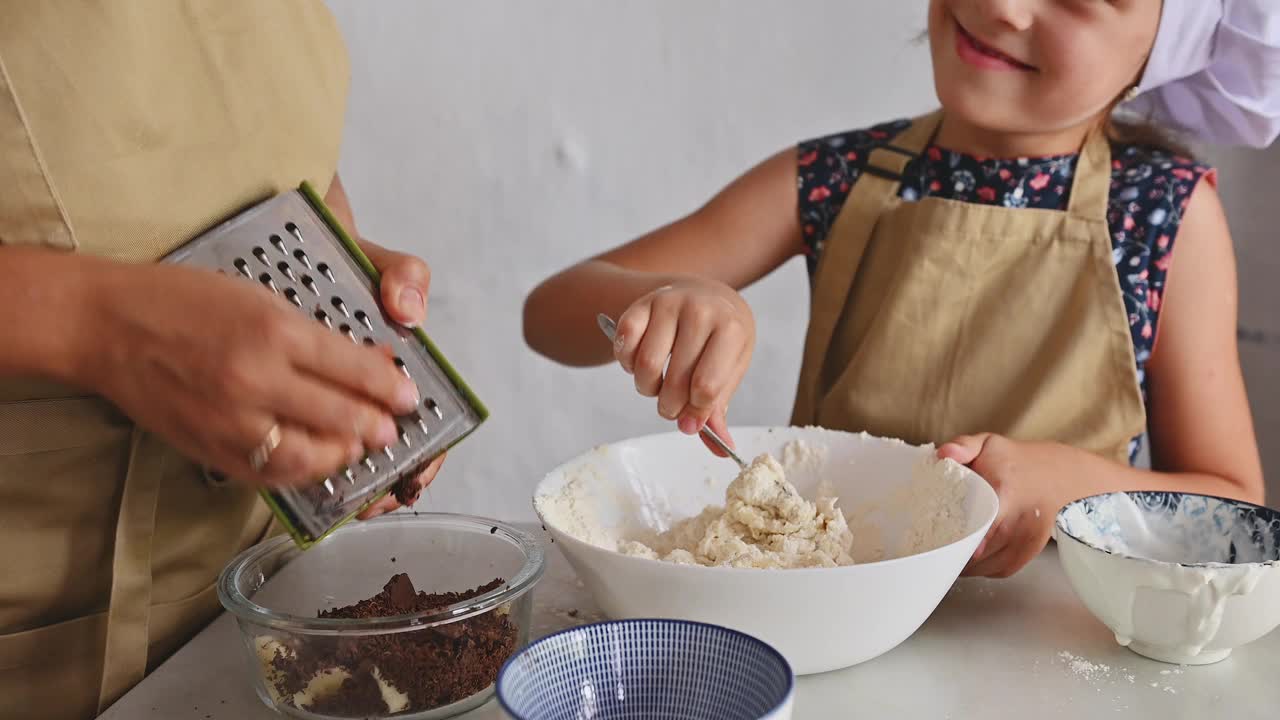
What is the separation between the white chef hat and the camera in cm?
113

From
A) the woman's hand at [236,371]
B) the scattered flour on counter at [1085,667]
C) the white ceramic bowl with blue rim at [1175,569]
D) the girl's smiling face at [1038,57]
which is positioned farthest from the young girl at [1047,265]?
the woman's hand at [236,371]

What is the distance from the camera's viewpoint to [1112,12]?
1.11m

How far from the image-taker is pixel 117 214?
2.46 feet

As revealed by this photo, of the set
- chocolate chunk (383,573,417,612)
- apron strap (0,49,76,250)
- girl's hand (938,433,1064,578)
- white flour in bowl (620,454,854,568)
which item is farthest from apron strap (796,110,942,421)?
apron strap (0,49,76,250)

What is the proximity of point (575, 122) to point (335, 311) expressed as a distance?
4.04 feet

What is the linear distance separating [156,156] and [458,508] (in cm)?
137

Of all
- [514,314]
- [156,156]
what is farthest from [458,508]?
[156,156]

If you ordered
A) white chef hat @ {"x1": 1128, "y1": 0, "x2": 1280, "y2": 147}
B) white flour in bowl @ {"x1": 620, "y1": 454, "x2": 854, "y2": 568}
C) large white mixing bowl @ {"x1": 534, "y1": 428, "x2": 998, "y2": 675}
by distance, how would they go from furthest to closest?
white chef hat @ {"x1": 1128, "y1": 0, "x2": 1280, "y2": 147} → white flour in bowl @ {"x1": 620, "y1": 454, "x2": 854, "y2": 568} → large white mixing bowl @ {"x1": 534, "y1": 428, "x2": 998, "y2": 675}

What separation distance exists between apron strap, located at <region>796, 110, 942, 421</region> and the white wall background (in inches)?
20.3

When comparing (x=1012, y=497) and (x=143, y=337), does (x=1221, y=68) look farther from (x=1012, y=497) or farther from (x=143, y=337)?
(x=143, y=337)

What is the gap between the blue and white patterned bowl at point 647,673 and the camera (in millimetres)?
593

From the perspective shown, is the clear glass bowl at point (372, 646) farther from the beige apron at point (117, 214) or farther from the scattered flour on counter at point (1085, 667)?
the scattered flour on counter at point (1085, 667)

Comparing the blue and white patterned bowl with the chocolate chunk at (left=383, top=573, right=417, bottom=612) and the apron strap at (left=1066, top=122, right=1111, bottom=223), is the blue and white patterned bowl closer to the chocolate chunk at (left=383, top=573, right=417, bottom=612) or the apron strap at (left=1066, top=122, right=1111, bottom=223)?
the chocolate chunk at (left=383, top=573, right=417, bottom=612)

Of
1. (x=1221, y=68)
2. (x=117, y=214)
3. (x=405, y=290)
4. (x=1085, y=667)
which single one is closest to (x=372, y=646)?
(x=405, y=290)
